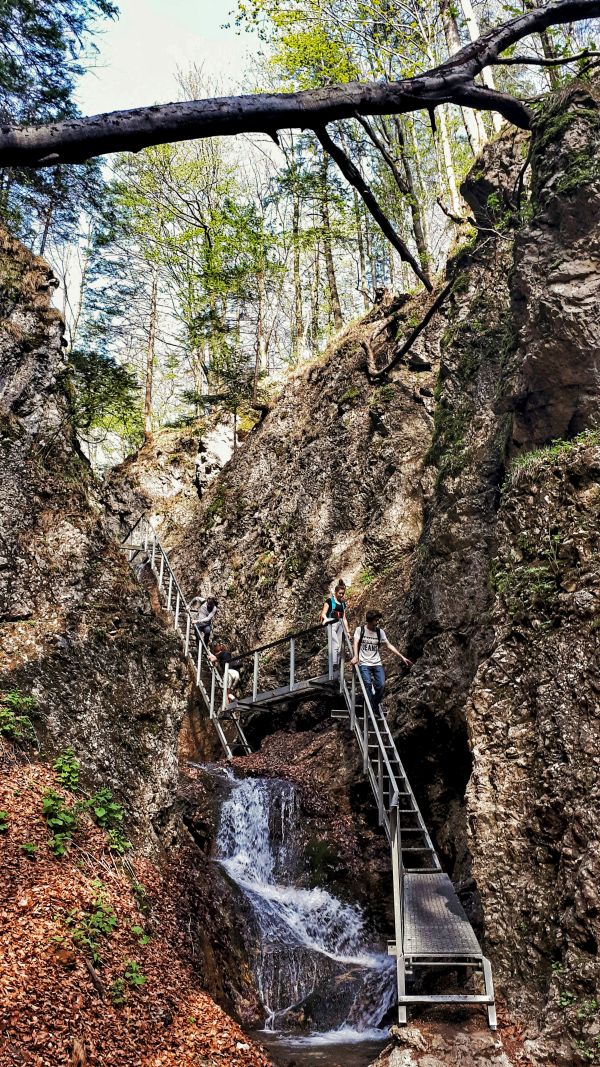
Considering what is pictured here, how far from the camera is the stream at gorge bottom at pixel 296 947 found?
24.7 ft

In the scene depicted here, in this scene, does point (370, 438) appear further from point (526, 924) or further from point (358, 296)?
point (358, 296)

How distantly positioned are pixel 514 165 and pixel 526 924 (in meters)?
13.0

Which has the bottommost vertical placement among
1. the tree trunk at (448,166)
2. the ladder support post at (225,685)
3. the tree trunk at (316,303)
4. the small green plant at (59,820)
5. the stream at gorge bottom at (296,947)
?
the stream at gorge bottom at (296,947)

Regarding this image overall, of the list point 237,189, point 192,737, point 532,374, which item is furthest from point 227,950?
point 237,189

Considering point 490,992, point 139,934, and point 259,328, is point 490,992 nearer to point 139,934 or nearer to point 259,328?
point 139,934

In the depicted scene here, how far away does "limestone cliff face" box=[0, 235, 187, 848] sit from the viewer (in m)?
7.70

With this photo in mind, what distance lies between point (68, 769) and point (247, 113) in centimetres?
663

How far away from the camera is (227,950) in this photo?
8.14 m

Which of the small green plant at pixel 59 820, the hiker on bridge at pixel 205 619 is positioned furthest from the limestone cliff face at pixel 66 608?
the hiker on bridge at pixel 205 619

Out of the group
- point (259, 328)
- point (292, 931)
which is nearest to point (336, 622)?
point (292, 931)

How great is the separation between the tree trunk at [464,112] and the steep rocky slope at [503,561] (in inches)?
180

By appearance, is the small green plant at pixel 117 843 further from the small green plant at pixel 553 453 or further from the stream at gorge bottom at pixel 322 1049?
the small green plant at pixel 553 453

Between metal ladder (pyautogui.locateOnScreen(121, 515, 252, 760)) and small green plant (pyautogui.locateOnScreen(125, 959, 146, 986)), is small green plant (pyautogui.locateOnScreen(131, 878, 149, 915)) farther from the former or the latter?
metal ladder (pyautogui.locateOnScreen(121, 515, 252, 760))

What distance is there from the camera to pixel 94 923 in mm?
5871
